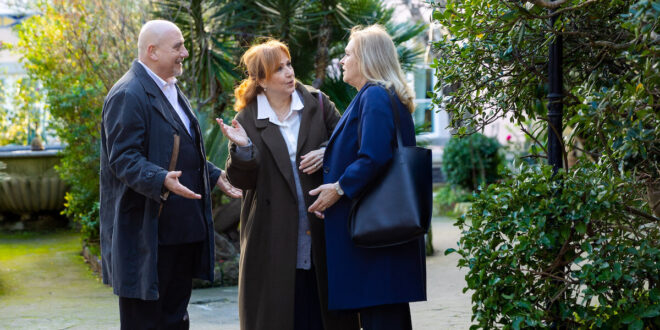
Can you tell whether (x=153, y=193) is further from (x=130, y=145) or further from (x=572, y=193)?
(x=572, y=193)

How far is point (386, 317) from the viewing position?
11.2 ft

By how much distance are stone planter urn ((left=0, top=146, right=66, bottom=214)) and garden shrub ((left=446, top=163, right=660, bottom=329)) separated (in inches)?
326

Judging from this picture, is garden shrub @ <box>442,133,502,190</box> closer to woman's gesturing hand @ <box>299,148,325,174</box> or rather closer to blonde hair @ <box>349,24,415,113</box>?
woman's gesturing hand @ <box>299,148,325,174</box>

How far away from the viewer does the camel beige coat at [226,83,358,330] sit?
3.75m

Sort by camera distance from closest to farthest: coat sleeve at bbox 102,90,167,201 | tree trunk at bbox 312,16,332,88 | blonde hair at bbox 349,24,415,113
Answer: coat sleeve at bbox 102,90,167,201, blonde hair at bbox 349,24,415,113, tree trunk at bbox 312,16,332,88

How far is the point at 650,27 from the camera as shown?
94.7 inches

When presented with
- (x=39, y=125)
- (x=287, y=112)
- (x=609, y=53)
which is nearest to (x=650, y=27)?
(x=609, y=53)

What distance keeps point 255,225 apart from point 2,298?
3.77 m

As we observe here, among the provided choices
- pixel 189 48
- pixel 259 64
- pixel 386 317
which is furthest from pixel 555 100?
pixel 189 48

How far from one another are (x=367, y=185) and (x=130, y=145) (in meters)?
1.07

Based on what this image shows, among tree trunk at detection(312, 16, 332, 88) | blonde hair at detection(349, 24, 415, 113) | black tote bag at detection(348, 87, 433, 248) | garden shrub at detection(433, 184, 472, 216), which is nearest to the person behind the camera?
black tote bag at detection(348, 87, 433, 248)

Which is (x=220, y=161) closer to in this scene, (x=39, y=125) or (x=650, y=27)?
(x=650, y=27)

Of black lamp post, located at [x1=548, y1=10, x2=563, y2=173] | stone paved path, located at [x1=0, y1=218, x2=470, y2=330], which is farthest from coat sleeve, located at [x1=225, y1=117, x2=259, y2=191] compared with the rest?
stone paved path, located at [x1=0, y1=218, x2=470, y2=330]

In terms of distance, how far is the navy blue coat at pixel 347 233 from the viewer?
10.8 ft
